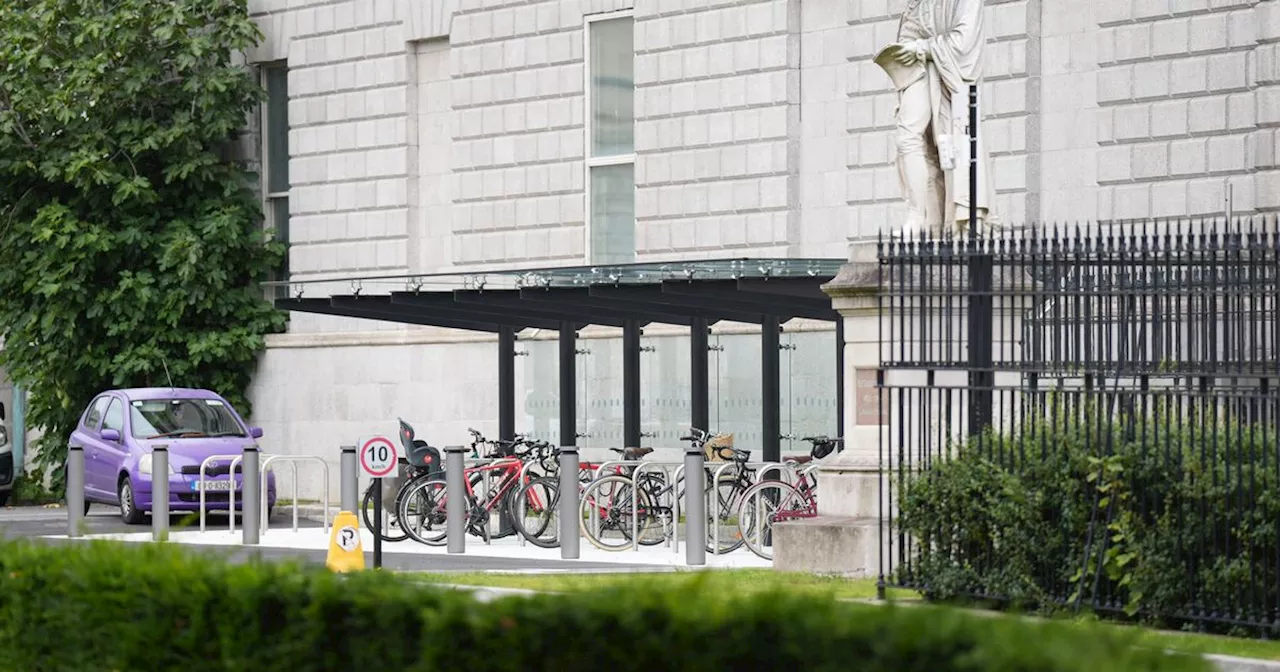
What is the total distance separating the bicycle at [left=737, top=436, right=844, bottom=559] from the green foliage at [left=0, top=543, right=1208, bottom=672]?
10.5 m

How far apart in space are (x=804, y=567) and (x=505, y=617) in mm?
9783

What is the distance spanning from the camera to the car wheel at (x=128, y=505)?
1016 inches

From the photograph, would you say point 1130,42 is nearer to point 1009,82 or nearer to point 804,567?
point 1009,82

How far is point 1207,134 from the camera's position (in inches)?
848

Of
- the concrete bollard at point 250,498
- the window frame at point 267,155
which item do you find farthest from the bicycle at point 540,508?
the window frame at point 267,155

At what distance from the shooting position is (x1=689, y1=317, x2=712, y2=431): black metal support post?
22641 mm

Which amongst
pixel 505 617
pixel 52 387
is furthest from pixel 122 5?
pixel 505 617

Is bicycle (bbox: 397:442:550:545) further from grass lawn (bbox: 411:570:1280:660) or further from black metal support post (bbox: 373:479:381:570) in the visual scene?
grass lawn (bbox: 411:570:1280:660)

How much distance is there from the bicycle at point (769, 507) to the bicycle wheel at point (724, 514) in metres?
0.26

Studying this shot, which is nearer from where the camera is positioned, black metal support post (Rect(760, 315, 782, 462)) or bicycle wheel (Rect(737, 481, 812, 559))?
bicycle wheel (Rect(737, 481, 812, 559))

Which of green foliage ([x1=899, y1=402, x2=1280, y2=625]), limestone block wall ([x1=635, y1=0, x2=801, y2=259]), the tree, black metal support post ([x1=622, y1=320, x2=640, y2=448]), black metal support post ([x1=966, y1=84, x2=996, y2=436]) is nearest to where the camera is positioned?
green foliage ([x1=899, y1=402, x2=1280, y2=625])

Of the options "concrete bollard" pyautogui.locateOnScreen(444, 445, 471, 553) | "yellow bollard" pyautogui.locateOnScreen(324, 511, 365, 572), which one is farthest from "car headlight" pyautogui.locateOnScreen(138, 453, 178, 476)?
"yellow bollard" pyautogui.locateOnScreen(324, 511, 365, 572)

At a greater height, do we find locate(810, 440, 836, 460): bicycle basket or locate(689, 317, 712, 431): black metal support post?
locate(689, 317, 712, 431): black metal support post

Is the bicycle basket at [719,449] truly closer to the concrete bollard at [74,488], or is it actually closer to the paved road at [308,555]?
the paved road at [308,555]
